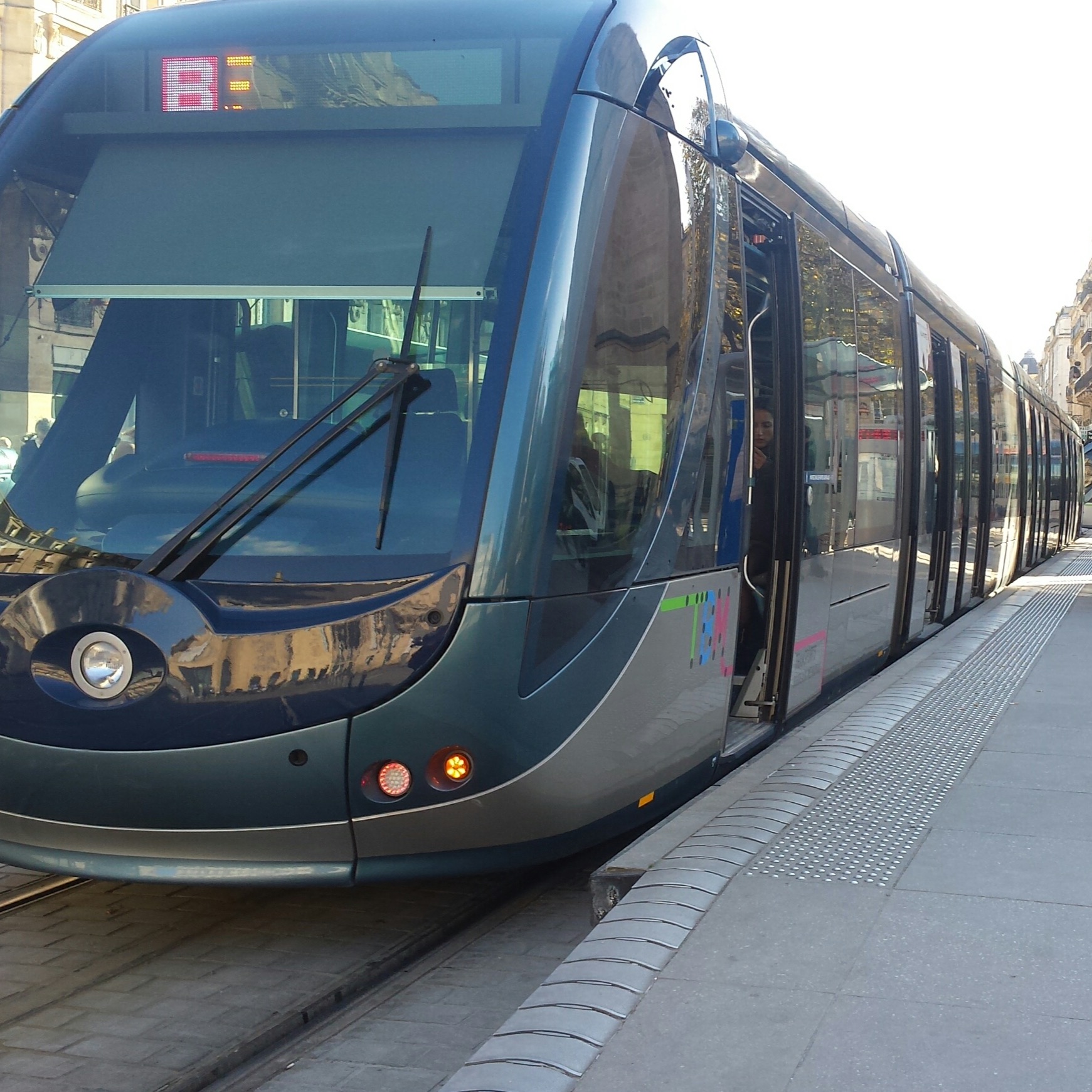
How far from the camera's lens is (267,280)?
4902mm

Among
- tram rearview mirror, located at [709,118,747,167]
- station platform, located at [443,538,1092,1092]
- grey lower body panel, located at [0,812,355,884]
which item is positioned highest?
tram rearview mirror, located at [709,118,747,167]

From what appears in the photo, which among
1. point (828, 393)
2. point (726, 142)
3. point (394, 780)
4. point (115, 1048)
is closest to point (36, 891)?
point (115, 1048)

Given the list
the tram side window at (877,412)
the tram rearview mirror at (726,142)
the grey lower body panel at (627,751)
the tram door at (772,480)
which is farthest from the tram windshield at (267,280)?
the tram side window at (877,412)

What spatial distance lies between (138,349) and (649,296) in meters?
1.67

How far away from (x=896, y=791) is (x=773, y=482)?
194 centimetres

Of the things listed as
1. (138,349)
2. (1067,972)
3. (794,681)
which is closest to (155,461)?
(138,349)

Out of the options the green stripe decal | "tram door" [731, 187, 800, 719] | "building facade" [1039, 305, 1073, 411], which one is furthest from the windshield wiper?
"building facade" [1039, 305, 1073, 411]

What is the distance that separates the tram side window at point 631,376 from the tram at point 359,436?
0.6 inches

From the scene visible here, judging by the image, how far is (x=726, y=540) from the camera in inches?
237

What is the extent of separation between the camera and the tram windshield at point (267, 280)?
462cm

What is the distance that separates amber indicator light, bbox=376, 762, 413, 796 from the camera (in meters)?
4.50

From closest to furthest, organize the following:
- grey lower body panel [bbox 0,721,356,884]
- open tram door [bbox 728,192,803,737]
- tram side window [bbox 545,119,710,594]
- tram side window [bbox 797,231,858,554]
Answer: grey lower body panel [bbox 0,721,356,884] → tram side window [bbox 545,119,710,594] → open tram door [bbox 728,192,803,737] → tram side window [bbox 797,231,858,554]

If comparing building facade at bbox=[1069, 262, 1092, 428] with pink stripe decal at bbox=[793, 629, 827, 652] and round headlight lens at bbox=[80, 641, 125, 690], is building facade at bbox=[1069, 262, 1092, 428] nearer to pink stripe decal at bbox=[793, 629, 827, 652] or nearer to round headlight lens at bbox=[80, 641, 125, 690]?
pink stripe decal at bbox=[793, 629, 827, 652]

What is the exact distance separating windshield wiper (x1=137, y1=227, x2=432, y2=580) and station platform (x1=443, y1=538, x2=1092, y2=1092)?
4.74 ft
